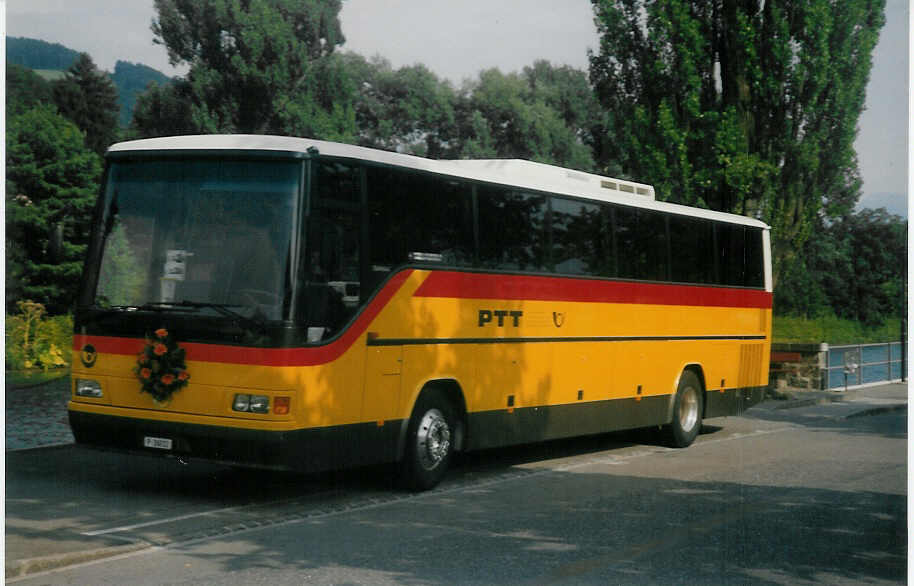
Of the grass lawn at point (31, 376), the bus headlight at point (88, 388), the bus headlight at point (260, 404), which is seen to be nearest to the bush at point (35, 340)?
the grass lawn at point (31, 376)

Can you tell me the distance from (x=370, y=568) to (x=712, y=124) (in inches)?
689

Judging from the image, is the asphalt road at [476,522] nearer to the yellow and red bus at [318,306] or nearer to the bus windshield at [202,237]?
the yellow and red bus at [318,306]

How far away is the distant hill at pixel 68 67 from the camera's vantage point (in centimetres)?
1488

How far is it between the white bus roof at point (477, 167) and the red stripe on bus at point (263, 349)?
1311 millimetres

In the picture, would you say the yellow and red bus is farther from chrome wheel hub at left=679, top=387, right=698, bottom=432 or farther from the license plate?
chrome wheel hub at left=679, top=387, right=698, bottom=432

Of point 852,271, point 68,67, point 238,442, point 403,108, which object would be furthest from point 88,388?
point 403,108

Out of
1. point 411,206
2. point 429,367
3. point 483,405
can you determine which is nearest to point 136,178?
point 411,206

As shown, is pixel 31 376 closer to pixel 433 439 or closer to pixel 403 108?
pixel 433 439

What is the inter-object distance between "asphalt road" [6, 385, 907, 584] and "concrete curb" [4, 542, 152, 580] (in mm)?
12

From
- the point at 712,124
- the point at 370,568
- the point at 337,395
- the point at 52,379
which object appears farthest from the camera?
the point at 712,124

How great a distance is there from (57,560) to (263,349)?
267 centimetres

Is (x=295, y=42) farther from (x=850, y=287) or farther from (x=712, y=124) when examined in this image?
(x=850, y=287)

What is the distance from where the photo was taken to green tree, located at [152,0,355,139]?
2519 cm

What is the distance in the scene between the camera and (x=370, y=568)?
7.67 m
